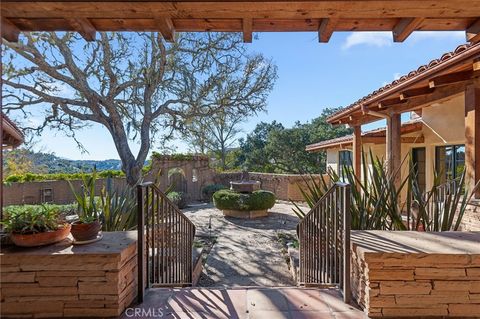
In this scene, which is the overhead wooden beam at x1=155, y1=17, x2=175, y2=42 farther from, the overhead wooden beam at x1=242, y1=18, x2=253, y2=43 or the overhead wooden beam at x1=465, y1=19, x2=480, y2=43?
the overhead wooden beam at x1=465, y1=19, x2=480, y2=43

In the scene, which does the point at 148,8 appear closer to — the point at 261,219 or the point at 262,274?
the point at 262,274

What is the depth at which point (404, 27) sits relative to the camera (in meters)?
2.30

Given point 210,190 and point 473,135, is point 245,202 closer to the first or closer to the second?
point 210,190

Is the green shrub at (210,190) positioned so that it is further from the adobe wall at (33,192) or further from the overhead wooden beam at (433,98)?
the overhead wooden beam at (433,98)

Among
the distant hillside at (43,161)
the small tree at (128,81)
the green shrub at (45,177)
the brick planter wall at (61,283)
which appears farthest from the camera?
the distant hillside at (43,161)

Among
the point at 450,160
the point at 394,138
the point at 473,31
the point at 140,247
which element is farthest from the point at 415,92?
the point at 140,247

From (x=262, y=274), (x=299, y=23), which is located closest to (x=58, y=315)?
(x=299, y=23)

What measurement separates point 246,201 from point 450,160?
6491mm

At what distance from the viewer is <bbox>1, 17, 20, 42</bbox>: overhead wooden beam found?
230 centimetres

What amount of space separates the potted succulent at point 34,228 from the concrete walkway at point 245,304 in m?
0.89

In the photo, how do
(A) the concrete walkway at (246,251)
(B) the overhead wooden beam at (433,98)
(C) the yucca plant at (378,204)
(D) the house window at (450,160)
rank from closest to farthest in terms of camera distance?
(C) the yucca plant at (378,204), (B) the overhead wooden beam at (433,98), (A) the concrete walkway at (246,251), (D) the house window at (450,160)

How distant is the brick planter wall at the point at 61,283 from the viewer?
7.14ft

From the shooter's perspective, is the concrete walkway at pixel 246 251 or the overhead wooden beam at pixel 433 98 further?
the concrete walkway at pixel 246 251

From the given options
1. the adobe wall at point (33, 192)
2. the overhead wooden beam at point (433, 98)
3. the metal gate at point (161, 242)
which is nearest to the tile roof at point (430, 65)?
the overhead wooden beam at point (433, 98)
